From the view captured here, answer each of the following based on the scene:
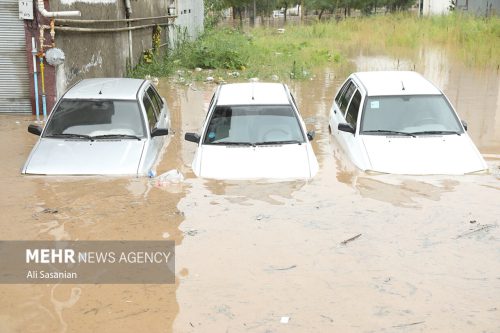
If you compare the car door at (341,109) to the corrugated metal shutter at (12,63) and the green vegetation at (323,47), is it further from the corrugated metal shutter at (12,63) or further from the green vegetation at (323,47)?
the green vegetation at (323,47)

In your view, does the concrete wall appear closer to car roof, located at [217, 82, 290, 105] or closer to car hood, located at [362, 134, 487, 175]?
car roof, located at [217, 82, 290, 105]

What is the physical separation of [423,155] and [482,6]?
115 feet

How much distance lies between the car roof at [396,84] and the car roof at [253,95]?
4.82 feet

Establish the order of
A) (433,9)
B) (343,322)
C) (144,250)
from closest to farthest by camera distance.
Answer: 1. (343,322)
2. (144,250)
3. (433,9)

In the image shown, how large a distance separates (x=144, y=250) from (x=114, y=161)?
2.26 m

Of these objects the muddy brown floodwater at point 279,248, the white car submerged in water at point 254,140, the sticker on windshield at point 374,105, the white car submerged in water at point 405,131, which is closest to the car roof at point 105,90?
the muddy brown floodwater at point 279,248

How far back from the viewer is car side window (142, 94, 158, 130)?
939 centimetres

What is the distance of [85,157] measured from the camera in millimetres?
8344

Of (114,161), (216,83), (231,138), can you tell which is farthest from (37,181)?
(216,83)

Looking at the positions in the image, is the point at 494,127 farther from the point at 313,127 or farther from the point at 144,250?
the point at 144,250

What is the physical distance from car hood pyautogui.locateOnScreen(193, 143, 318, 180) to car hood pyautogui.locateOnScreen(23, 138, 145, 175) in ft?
3.13

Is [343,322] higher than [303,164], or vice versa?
[303,164]

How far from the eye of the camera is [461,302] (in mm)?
5316

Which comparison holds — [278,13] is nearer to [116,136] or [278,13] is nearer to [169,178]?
[116,136]
